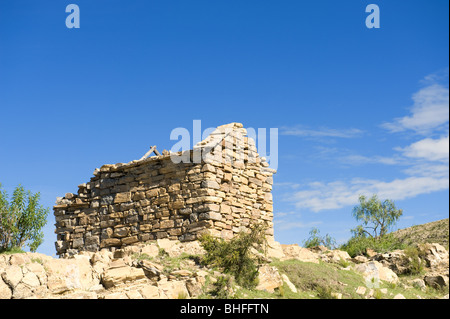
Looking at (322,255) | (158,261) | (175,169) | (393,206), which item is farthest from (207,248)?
(393,206)

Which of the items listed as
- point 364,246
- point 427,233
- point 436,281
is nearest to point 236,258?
point 436,281

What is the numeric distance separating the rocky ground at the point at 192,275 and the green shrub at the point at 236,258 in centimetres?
24

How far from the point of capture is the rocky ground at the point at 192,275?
11.2 metres

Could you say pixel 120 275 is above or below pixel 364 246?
below

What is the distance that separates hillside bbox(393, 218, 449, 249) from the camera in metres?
22.9

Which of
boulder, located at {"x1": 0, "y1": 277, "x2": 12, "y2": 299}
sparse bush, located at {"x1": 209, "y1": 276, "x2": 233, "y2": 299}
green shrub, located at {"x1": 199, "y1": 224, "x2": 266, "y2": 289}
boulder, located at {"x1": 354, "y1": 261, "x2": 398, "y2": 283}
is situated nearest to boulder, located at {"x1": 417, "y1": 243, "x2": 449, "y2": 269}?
boulder, located at {"x1": 354, "y1": 261, "x2": 398, "y2": 283}

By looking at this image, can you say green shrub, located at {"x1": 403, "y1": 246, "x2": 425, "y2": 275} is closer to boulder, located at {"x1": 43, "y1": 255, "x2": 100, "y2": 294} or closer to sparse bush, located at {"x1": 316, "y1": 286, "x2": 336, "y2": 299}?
sparse bush, located at {"x1": 316, "y1": 286, "x2": 336, "y2": 299}

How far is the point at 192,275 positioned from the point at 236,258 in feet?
4.30

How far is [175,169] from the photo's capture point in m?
15.6

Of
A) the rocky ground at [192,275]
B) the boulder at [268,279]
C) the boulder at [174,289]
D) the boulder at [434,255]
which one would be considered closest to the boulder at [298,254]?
the rocky ground at [192,275]

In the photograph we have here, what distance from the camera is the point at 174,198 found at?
50.8 feet

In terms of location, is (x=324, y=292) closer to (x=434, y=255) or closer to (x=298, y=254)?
(x=298, y=254)
